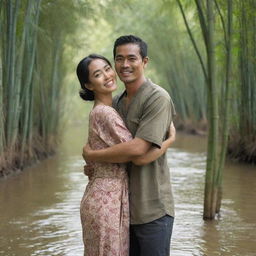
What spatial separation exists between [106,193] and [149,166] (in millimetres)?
Answer: 212

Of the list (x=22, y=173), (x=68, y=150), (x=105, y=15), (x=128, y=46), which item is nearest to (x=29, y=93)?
(x=22, y=173)

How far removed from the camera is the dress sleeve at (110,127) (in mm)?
2227

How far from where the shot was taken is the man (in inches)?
86.4

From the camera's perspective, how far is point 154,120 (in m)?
2.20

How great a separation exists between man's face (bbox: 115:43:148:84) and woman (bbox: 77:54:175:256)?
0.08 metres

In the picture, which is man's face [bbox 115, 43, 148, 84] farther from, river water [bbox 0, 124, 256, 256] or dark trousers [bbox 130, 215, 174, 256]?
river water [bbox 0, 124, 256, 256]

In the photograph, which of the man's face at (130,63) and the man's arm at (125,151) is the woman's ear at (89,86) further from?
the man's arm at (125,151)

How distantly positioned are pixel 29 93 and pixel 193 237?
4.64 m

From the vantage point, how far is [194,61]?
15.5m

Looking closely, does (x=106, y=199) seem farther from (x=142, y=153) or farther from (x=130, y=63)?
(x=130, y=63)

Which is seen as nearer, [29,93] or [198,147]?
[29,93]

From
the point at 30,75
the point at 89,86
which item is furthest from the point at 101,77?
the point at 30,75

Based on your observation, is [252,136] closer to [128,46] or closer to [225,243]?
[225,243]

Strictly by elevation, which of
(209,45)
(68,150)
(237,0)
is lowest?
(68,150)
